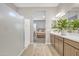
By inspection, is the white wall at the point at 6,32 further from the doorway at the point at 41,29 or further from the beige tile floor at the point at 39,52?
the doorway at the point at 41,29

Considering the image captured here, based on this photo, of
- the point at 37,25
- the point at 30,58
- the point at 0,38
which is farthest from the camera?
the point at 37,25

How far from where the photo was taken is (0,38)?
1963 mm

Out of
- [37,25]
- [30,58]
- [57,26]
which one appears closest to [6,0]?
[30,58]

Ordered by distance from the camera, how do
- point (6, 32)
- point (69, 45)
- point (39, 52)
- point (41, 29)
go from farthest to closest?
point (41, 29), point (39, 52), point (69, 45), point (6, 32)

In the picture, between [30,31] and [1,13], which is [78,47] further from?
[30,31]

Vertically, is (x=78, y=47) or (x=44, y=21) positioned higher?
(x=44, y=21)

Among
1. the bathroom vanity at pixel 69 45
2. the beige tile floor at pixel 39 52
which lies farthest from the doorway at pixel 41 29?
the bathroom vanity at pixel 69 45

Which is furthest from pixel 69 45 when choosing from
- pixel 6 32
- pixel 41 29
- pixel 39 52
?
pixel 41 29

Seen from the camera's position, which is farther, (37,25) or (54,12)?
(54,12)

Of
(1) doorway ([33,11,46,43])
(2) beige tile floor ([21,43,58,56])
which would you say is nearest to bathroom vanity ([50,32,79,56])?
(2) beige tile floor ([21,43,58,56])

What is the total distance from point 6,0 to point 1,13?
952 millimetres

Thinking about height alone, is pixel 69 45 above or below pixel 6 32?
below

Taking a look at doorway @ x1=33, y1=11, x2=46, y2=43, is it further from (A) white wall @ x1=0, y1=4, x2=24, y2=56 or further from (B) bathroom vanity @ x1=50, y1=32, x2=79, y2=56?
(A) white wall @ x1=0, y1=4, x2=24, y2=56

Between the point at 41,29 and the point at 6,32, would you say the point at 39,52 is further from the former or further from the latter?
the point at 6,32
